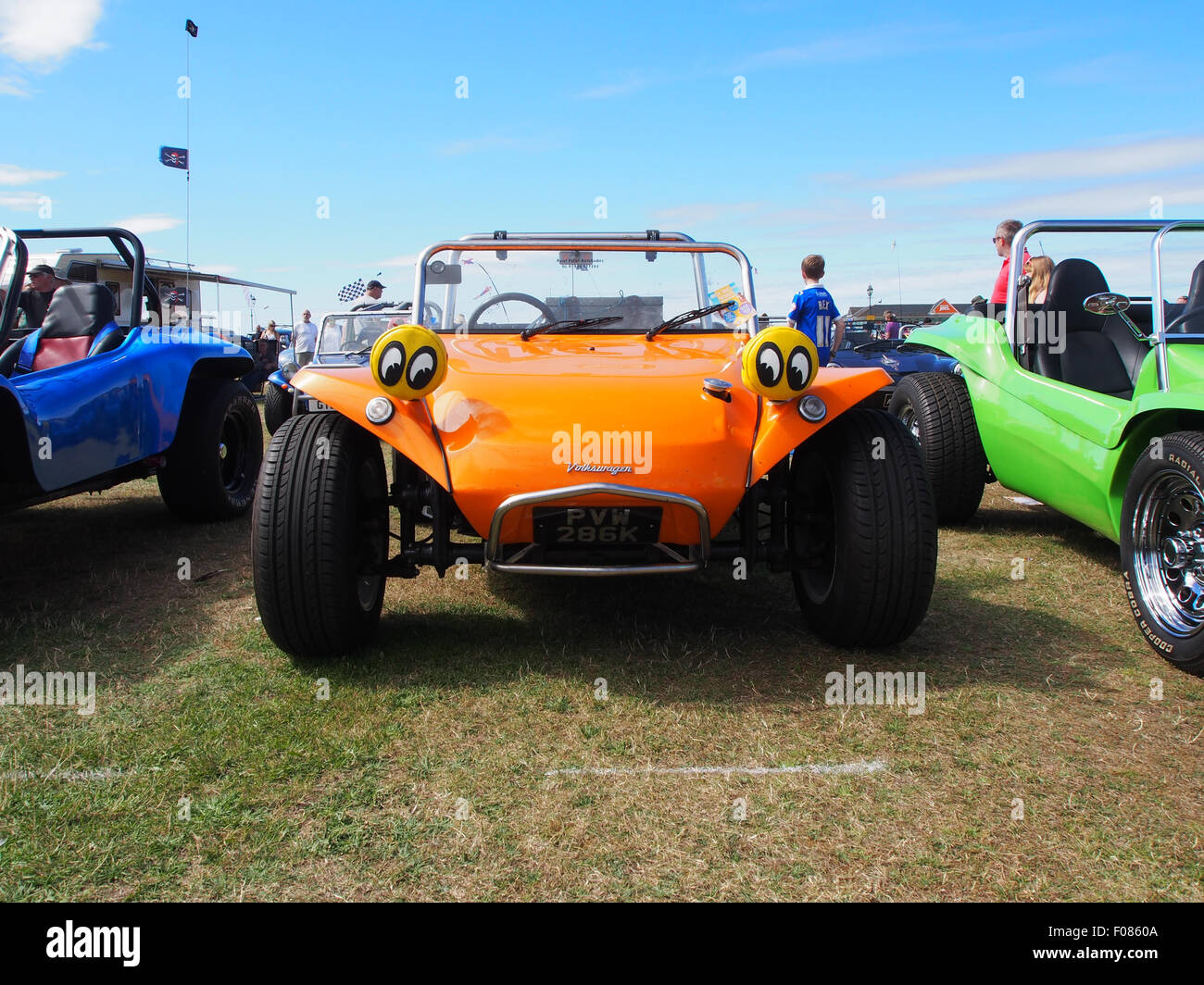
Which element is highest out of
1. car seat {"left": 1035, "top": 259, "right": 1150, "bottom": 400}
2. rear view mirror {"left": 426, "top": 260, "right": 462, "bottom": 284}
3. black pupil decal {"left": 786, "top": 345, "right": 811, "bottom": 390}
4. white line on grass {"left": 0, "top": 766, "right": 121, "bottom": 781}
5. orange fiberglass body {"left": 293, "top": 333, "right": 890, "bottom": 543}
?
rear view mirror {"left": 426, "top": 260, "right": 462, "bottom": 284}

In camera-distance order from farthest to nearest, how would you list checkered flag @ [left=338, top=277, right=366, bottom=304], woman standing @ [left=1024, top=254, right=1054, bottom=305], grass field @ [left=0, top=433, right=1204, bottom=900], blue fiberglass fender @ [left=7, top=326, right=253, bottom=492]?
1. checkered flag @ [left=338, top=277, right=366, bottom=304]
2. woman standing @ [left=1024, top=254, right=1054, bottom=305]
3. blue fiberglass fender @ [left=7, top=326, right=253, bottom=492]
4. grass field @ [left=0, top=433, right=1204, bottom=900]

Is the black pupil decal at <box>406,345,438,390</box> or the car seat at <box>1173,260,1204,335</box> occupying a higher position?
the car seat at <box>1173,260,1204,335</box>

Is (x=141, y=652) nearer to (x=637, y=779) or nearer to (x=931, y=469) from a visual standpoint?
(x=637, y=779)

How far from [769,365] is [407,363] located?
48.8 inches

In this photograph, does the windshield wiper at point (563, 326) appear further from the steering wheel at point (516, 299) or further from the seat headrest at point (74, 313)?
the seat headrest at point (74, 313)

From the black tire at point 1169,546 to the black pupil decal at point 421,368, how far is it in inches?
106

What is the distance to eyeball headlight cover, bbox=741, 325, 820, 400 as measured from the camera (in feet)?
10.4

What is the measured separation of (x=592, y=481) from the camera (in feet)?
9.82

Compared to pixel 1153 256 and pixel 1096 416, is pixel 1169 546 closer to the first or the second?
pixel 1096 416

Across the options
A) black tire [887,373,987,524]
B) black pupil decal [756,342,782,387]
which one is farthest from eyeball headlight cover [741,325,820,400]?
black tire [887,373,987,524]

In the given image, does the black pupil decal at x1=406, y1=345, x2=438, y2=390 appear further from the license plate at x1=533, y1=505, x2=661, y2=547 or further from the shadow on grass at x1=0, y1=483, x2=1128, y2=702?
the shadow on grass at x1=0, y1=483, x2=1128, y2=702

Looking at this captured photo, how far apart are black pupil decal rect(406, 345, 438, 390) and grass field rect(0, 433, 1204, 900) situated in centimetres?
100
